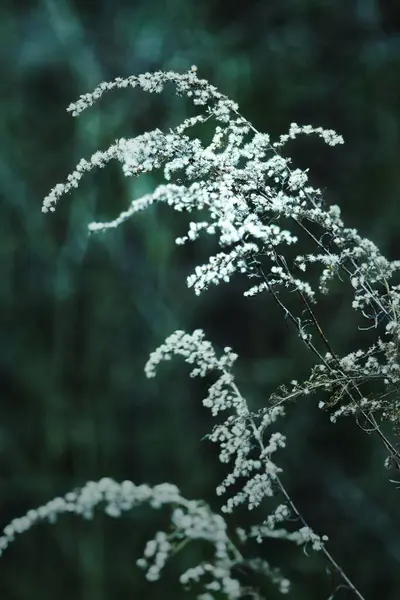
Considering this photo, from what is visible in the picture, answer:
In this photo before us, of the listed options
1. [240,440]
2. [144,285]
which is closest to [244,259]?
[240,440]

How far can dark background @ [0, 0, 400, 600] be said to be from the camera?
0.91 m

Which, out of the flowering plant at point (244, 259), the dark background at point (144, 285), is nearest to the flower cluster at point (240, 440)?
the flowering plant at point (244, 259)

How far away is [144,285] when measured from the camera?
94 cm

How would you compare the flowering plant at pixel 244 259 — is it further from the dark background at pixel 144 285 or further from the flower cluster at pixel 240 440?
the dark background at pixel 144 285

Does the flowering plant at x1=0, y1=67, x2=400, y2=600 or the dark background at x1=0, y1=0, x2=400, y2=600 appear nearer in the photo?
the flowering plant at x1=0, y1=67, x2=400, y2=600

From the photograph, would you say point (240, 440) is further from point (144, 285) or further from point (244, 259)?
point (144, 285)

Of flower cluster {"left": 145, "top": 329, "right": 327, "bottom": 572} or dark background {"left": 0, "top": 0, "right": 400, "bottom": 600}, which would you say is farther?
dark background {"left": 0, "top": 0, "right": 400, "bottom": 600}

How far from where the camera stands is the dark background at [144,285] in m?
0.91

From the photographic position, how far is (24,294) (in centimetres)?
95

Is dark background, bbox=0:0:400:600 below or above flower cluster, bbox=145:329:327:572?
above

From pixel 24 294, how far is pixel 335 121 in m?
0.48

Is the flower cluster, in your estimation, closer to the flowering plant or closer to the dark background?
the flowering plant

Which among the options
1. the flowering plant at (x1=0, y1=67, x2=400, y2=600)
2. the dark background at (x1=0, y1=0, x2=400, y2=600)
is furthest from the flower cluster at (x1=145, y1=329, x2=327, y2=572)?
the dark background at (x1=0, y1=0, x2=400, y2=600)

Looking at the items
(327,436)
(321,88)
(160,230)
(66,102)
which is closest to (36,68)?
(66,102)
